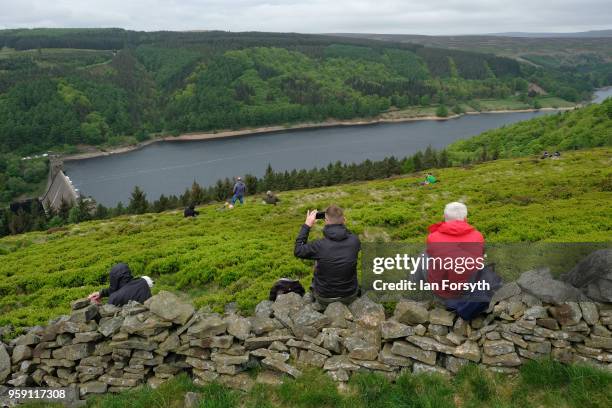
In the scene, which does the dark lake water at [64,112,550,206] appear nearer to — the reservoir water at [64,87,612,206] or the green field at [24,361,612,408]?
the reservoir water at [64,87,612,206]

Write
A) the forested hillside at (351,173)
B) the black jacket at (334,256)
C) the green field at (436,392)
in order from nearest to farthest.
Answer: the green field at (436,392) → the black jacket at (334,256) → the forested hillside at (351,173)

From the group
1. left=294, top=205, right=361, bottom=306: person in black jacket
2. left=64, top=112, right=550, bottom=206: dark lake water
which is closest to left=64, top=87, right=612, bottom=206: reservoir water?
left=64, top=112, right=550, bottom=206: dark lake water

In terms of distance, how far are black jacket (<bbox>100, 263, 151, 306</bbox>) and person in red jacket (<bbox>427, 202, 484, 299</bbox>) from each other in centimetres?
631

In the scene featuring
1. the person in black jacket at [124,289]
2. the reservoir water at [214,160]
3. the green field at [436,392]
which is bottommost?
the reservoir water at [214,160]

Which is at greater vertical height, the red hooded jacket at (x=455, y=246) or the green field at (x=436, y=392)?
the red hooded jacket at (x=455, y=246)

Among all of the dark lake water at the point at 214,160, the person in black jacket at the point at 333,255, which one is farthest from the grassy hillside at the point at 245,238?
the dark lake water at the point at 214,160

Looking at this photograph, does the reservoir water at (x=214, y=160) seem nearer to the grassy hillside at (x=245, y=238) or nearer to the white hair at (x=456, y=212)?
the grassy hillside at (x=245, y=238)

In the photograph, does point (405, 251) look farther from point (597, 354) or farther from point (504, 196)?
point (504, 196)

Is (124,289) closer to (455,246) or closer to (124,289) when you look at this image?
(124,289)

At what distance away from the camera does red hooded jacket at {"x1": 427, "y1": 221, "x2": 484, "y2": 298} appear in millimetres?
7555

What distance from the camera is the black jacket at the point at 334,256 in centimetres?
838

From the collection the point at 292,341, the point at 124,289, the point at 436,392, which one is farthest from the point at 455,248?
the point at 124,289

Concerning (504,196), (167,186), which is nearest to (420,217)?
(504,196)

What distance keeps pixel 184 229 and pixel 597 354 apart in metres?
20.7
